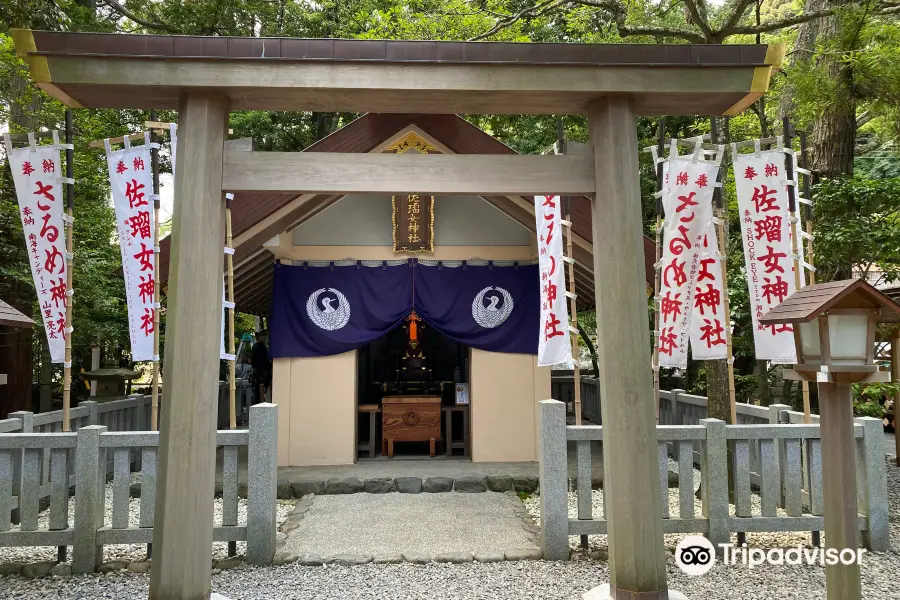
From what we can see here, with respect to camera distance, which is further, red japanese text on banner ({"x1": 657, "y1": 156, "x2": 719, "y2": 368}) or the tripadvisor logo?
red japanese text on banner ({"x1": 657, "y1": 156, "x2": 719, "y2": 368})

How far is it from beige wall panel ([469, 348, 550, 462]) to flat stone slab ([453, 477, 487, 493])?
1.28m

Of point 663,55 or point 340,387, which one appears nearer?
point 663,55

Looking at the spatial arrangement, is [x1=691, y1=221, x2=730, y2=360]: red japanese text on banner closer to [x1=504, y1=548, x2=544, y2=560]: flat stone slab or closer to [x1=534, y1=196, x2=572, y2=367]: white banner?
[x1=534, y1=196, x2=572, y2=367]: white banner

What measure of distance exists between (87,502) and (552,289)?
4.71 m

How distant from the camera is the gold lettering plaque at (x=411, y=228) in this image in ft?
29.2

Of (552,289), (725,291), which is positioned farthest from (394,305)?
(725,291)

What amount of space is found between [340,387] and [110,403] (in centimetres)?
314

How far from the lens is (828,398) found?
3.45 meters

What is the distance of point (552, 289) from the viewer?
630cm

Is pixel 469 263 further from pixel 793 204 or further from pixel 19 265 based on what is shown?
pixel 19 265

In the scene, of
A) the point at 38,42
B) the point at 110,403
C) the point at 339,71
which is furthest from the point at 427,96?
the point at 110,403

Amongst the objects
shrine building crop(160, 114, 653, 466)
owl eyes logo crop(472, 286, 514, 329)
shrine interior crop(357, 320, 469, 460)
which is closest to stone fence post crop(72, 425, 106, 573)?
shrine building crop(160, 114, 653, 466)

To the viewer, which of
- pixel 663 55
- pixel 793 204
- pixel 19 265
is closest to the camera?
pixel 663 55

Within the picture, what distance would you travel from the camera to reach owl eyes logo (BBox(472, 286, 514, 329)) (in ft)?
29.3
